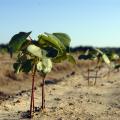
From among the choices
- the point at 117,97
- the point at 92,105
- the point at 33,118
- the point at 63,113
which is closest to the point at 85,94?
the point at 117,97

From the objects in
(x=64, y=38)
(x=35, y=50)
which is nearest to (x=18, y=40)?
(x=35, y=50)

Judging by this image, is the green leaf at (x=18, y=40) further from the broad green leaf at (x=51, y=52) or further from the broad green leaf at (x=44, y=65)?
the broad green leaf at (x=51, y=52)

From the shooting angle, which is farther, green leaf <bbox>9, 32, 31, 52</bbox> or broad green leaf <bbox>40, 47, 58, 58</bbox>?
broad green leaf <bbox>40, 47, 58, 58</bbox>

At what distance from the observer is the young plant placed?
7.70 metres

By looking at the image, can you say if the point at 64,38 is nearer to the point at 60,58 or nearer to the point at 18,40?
the point at 60,58

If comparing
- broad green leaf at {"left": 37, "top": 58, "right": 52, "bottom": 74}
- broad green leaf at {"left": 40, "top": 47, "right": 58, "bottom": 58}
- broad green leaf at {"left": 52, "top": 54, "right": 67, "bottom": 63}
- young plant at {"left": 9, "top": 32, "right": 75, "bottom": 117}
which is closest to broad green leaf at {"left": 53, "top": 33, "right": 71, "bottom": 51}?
young plant at {"left": 9, "top": 32, "right": 75, "bottom": 117}

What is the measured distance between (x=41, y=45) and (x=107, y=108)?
2.81 metres

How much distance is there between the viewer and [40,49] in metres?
7.63

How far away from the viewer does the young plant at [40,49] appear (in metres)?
7.70

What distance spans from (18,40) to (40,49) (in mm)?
437

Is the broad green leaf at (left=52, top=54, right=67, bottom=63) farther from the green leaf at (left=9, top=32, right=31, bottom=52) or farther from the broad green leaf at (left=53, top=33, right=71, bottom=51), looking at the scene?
the green leaf at (left=9, top=32, right=31, bottom=52)

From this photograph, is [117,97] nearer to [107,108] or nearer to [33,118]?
[107,108]

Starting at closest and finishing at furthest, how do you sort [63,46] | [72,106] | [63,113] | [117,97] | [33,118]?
[63,46] → [33,118] → [63,113] → [72,106] → [117,97]

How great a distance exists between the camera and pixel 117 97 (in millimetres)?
12375
